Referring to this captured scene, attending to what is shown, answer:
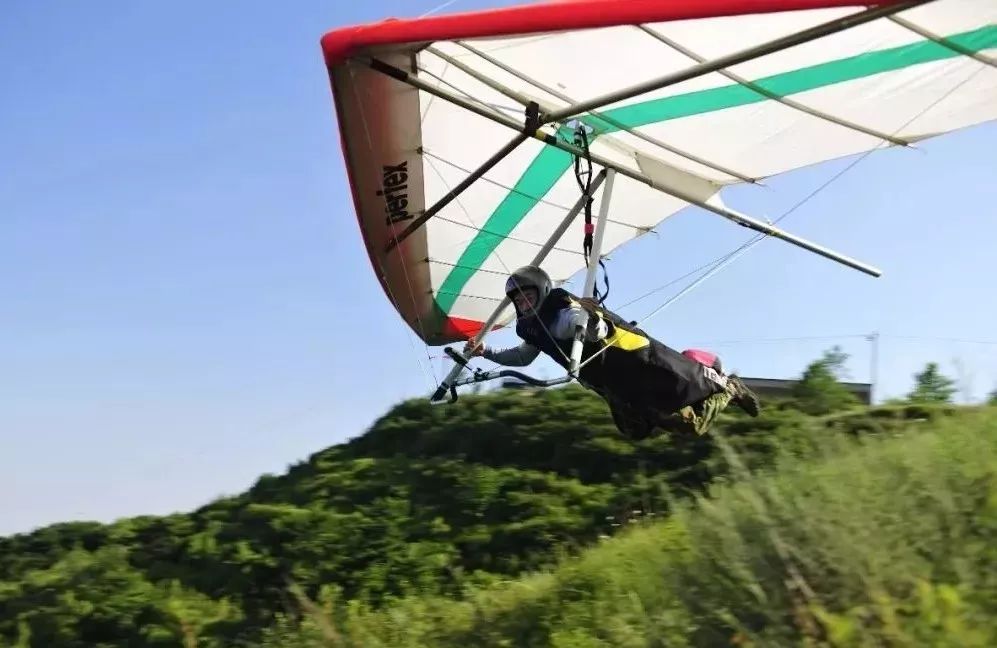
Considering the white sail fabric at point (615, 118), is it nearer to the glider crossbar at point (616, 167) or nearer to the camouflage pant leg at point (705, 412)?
the glider crossbar at point (616, 167)

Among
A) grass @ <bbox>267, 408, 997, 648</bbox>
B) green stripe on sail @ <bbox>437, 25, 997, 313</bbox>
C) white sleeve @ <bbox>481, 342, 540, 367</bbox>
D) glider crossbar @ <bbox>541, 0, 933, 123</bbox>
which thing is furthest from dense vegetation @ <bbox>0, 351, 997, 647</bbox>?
glider crossbar @ <bbox>541, 0, 933, 123</bbox>

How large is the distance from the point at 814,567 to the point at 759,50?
262 centimetres

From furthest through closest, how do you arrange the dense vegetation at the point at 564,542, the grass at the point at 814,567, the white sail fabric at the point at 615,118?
the white sail fabric at the point at 615,118 < the dense vegetation at the point at 564,542 < the grass at the point at 814,567

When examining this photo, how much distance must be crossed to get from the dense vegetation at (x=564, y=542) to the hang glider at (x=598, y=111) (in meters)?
0.96

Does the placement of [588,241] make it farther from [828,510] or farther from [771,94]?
[828,510]

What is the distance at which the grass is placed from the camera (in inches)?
133

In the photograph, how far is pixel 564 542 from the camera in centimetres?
643

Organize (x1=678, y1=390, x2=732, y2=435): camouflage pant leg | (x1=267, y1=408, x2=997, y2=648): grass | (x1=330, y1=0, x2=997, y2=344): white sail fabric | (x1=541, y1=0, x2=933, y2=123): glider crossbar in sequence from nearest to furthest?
(x1=267, y1=408, x2=997, y2=648): grass < (x1=541, y1=0, x2=933, y2=123): glider crossbar < (x1=330, y1=0, x2=997, y2=344): white sail fabric < (x1=678, y1=390, x2=732, y2=435): camouflage pant leg

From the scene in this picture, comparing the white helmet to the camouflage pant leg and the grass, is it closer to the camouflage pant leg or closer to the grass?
the camouflage pant leg

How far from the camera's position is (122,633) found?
6141mm

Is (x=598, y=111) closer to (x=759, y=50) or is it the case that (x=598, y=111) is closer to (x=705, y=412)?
(x=759, y=50)

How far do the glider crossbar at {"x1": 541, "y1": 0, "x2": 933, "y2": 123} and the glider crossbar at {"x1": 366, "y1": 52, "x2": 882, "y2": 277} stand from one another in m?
0.40

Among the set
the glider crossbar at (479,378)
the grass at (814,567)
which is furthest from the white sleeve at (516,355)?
the grass at (814,567)

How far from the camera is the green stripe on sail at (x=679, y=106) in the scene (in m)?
6.14
